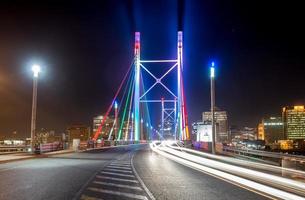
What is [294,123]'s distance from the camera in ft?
506

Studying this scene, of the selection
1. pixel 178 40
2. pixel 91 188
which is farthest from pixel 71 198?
pixel 178 40

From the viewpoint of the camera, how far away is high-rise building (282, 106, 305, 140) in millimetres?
153250

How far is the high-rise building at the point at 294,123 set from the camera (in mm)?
153250

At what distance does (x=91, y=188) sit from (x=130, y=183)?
211 centimetres

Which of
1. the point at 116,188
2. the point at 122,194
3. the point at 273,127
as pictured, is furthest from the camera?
the point at 273,127

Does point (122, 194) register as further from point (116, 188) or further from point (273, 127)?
point (273, 127)

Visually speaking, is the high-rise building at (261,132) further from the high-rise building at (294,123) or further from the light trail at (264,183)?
the light trail at (264,183)

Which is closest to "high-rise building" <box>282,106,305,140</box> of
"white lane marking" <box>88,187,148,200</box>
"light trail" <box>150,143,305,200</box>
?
"light trail" <box>150,143,305,200</box>

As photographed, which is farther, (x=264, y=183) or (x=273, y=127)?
(x=273, y=127)

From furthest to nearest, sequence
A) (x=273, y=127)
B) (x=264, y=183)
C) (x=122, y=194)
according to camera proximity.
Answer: (x=273, y=127)
(x=264, y=183)
(x=122, y=194)

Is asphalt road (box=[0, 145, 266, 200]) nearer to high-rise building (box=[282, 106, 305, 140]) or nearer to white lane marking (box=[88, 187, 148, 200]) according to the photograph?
white lane marking (box=[88, 187, 148, 200])

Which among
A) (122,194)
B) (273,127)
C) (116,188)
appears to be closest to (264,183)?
(116,188)

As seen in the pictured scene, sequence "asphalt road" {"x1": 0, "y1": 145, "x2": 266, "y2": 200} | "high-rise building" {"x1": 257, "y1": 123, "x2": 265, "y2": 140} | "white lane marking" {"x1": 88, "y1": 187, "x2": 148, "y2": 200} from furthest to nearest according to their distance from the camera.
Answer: "high-rise building" {"x1": 257, "y1": 123, "x2": 265, "y2": 140}
"asphalt road" {"x1": 0, "y1": 145, "x2": 266, "y2": 200}
"white lane marking" {"x1": 88, "y1": 187, "x2": 148, "y2": 200}

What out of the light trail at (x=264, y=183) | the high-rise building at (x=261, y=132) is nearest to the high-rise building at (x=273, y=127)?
the high-rise building at (x=261, y=132)
